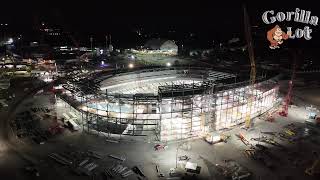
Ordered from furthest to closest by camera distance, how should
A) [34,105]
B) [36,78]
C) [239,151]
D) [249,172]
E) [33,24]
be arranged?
[33,24] → [36,78] → [34,105] → [239,151] → [249,172]

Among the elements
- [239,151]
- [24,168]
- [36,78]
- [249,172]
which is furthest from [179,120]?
[36,78]

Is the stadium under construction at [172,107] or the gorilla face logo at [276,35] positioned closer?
the stadium under construction at [172,107]

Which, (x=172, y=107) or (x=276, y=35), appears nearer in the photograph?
(x=172, y=107)

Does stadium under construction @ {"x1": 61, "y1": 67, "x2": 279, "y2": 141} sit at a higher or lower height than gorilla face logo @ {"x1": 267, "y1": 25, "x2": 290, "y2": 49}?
lower

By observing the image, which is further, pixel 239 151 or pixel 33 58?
pixel 33 58

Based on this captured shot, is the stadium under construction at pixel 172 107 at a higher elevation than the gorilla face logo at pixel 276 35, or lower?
lower

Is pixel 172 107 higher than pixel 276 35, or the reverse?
pixel 276 35

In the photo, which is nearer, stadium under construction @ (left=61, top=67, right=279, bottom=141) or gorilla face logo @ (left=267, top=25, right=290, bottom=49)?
stadium under construction @ (left=61, top=67, right=279, bottom=141)

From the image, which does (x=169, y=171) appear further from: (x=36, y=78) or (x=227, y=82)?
(x=36, y=78)
